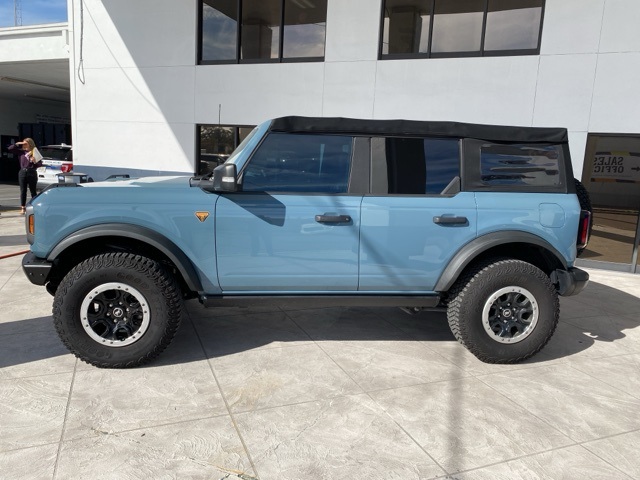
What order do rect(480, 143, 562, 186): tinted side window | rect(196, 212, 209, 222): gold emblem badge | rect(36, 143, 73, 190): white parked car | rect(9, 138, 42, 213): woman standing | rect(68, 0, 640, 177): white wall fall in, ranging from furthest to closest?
rect(36, 143, 73, 190): white parked car
rect(9, 138, 42, 213): woman standing
rect(68, 0, 640, 177): white wall
rect(480, 143, 562, 186): tinted side window
rect(196, 212, 209, 222): gold emblem badge

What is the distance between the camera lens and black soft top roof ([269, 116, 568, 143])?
3.64 meters

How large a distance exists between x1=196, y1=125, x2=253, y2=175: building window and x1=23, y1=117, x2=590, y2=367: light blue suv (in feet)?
19.5

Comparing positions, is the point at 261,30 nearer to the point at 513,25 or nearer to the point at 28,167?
the point at 513,25

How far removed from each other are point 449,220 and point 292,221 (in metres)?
1.23

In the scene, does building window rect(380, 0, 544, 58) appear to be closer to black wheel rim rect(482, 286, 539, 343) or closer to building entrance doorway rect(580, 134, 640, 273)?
building entrance doorway rect(580, 134, 640, 273)

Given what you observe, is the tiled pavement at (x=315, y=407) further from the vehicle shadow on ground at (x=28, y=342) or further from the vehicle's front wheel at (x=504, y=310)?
the vehicle's front wheel at (x=504, y=310)

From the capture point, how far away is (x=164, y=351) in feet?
12.4

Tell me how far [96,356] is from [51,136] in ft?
69.5

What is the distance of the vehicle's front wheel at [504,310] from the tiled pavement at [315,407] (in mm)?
204

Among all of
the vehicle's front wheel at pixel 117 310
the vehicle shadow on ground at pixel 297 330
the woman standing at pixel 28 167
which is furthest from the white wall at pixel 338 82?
the vehicle's front wheel at pixel 117 310

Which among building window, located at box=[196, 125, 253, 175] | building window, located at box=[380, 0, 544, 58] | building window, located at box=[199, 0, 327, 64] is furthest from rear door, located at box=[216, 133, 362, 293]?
building window, located at box=[196, 125, 253, 175]

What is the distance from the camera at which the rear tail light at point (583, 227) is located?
3.85m

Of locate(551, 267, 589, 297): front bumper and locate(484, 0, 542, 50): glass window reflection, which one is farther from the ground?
locate(484, 0, 542, 50): glass window reflection

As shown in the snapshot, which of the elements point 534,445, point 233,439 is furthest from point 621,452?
point 233,439
